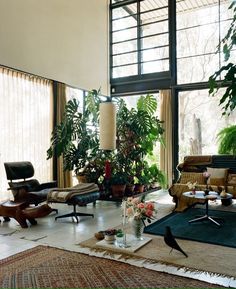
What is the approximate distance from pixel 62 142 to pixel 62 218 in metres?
1.61

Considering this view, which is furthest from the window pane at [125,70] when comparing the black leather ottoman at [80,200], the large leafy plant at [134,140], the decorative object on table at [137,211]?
the decorative object on table at [137,211]

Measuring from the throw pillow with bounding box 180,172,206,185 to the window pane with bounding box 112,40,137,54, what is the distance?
4.32m

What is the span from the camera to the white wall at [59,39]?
579cm

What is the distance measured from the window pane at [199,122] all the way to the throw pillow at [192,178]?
1807 mm

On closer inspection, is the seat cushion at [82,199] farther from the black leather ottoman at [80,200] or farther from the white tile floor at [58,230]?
the white tile floor at [58,230]

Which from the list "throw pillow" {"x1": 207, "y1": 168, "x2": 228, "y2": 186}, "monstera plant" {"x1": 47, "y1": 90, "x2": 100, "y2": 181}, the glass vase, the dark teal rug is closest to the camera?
the glass vase

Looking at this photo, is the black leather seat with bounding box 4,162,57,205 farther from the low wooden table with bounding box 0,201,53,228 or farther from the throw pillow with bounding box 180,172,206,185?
the throw pillow with bounding box 180,172,206,185

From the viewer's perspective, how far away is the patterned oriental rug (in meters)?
2.49

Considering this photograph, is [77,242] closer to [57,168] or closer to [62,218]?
[62,218]

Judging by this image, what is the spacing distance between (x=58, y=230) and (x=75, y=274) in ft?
4.91

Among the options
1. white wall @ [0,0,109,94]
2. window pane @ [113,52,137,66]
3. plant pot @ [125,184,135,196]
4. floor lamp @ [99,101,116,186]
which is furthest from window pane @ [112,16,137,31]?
plant pot @ [125,184,135,196]

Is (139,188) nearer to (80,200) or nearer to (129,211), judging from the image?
(80,200)

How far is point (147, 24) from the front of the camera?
27.9 feet

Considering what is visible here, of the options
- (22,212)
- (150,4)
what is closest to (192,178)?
(22,212)
